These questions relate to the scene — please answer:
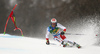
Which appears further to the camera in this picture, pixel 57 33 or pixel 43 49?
pixel 57 33

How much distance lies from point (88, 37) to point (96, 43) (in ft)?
1.65

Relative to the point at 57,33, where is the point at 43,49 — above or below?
below

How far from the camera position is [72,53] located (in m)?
5.57

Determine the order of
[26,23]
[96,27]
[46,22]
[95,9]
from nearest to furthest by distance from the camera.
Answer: [96,27], [95,9], [46,22], [26,23]

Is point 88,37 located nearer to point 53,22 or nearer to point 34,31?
point 53,22

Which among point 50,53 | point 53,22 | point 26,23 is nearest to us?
point 50,53

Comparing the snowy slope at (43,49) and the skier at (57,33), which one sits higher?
the skier at (57,33)

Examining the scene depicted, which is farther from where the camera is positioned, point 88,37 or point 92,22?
point 92,22

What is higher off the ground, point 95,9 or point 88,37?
point 95,9

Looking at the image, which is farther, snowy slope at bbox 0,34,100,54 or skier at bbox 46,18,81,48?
skier at bbox 46,18,81,48

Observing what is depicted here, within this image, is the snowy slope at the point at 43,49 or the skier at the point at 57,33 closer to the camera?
the snowy slope at the point at 43,49

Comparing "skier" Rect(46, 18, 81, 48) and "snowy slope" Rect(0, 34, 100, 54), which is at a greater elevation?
"skier" Rect(46, 18, 81, 48)

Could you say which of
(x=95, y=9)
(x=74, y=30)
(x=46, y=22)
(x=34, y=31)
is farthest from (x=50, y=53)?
(x=34, y=31)

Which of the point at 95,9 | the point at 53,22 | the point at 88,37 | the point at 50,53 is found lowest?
the point at 50,53
